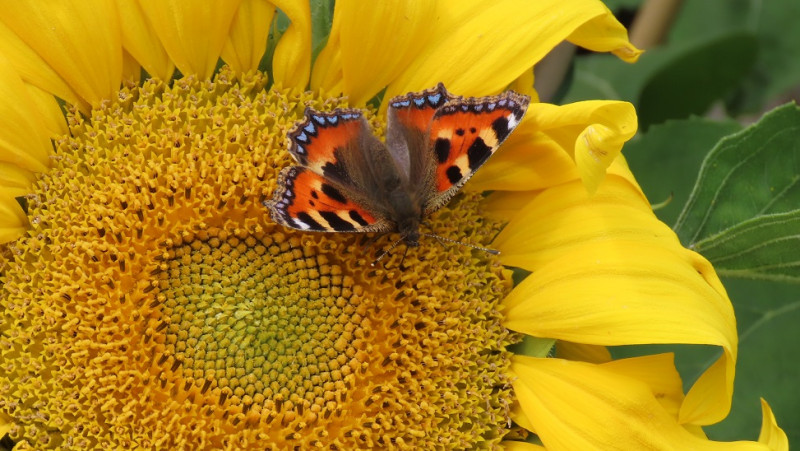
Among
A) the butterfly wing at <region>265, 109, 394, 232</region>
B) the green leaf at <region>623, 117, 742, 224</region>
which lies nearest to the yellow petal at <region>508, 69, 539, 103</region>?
the butterfly wing at <region>265, 109, 394, 232</region>

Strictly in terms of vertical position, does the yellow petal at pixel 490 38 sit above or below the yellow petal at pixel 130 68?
below

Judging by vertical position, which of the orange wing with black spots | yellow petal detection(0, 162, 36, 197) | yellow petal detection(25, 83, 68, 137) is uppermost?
yellow petal detection(25, 83, 68, 137)

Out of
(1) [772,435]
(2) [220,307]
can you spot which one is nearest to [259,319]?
(2) [220,307]

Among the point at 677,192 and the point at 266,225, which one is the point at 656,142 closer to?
the point at 677,192

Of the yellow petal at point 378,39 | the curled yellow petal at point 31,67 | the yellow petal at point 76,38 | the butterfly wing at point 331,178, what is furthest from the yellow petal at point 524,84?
the curled yellow petal at point 31,67

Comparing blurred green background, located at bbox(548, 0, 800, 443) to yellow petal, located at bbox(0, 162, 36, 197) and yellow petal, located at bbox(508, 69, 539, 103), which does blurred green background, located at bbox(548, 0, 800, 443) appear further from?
yellow petal, located at bbox(0, 162, 36, 197)

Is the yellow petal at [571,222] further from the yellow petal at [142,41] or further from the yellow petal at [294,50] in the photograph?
the yellow petal at [142,41]
